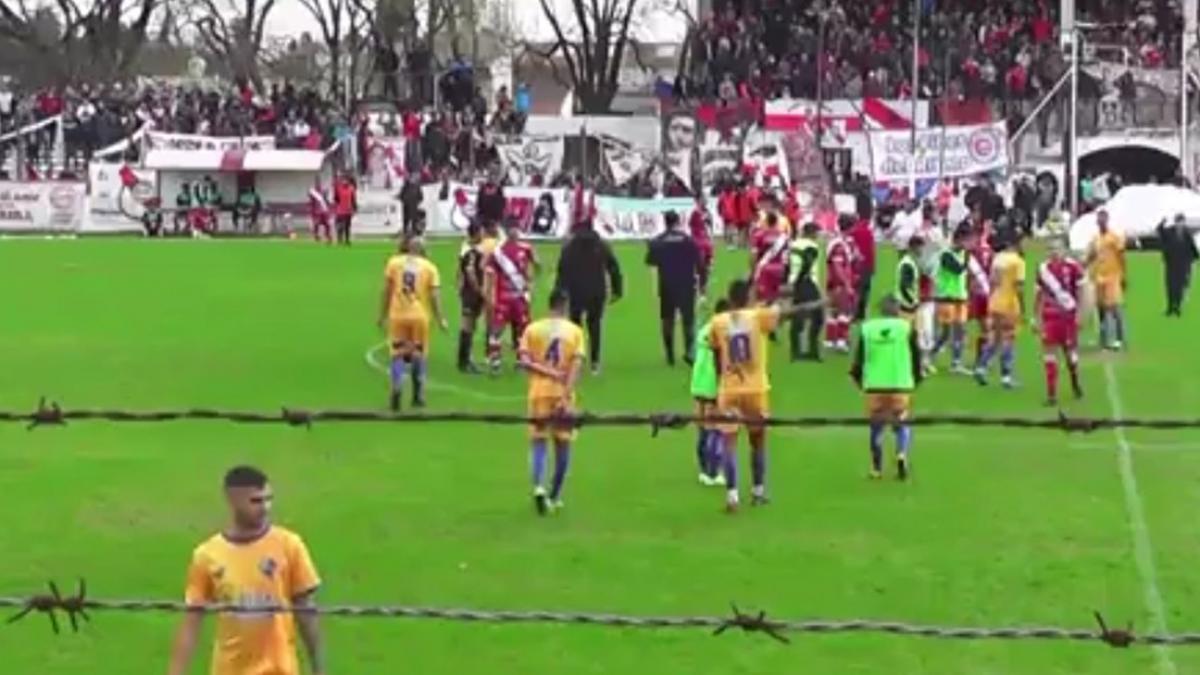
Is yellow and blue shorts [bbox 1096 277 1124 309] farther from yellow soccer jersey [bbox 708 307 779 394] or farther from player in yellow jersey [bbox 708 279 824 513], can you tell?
yellow soccer jersey [bbox 708 307 779 394]

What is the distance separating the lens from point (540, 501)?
15.8 meters

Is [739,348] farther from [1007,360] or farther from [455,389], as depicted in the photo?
[1007,360]

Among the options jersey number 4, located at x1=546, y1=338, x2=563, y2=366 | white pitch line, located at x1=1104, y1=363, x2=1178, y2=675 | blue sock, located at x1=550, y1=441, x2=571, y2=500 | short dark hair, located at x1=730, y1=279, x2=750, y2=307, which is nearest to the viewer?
white pitch line, located at x1=1104, y1=363, x2=1178, y2=675

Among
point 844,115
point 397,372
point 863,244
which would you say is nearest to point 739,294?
point 397,372

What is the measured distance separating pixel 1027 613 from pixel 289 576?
229 inches

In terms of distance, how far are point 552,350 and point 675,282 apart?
1012 cm

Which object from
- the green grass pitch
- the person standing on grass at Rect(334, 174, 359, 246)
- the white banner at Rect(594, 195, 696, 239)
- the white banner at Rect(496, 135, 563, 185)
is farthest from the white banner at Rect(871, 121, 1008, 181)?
the green grass pitch

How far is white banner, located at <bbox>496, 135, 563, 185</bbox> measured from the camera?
179ft

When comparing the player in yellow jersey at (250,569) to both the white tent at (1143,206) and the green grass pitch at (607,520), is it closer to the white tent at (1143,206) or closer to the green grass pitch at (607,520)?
the green grass pitch at (607,520)

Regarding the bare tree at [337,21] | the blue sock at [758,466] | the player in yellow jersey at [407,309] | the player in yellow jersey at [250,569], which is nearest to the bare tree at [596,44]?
the bare tree at [337,21]

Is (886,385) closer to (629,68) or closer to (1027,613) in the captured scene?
(1027,613)

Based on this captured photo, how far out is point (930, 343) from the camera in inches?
998

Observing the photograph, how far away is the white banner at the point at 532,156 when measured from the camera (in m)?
54.6

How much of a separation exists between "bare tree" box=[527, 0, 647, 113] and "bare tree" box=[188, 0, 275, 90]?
34.1 feet
